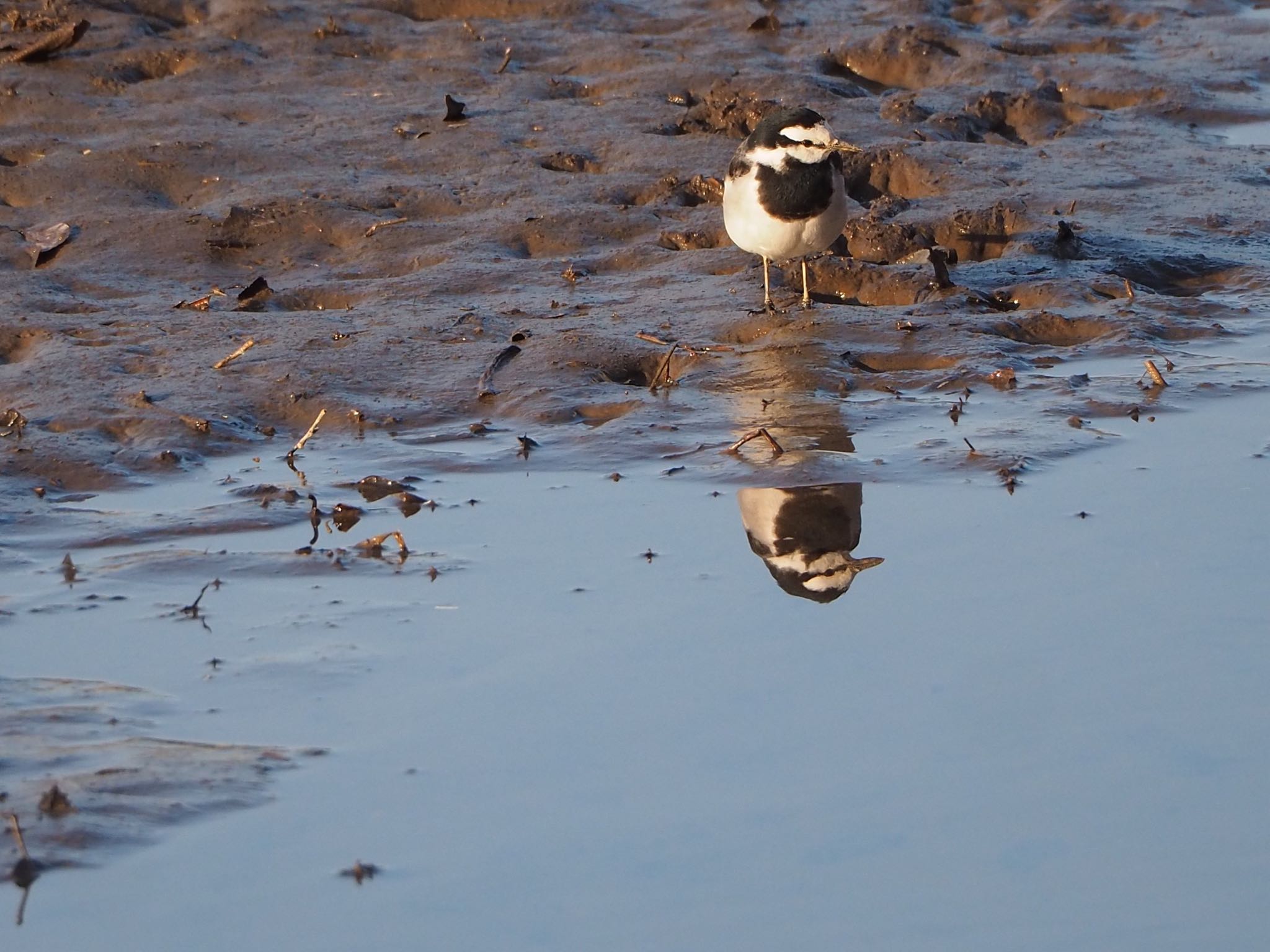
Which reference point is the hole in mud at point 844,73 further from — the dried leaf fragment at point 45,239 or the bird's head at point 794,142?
the dried leaf fragment at point 45,239

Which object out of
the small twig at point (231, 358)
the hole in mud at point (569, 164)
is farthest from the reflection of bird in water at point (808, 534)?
the hole in mud at point (569, 164)

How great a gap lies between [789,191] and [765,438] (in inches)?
68.0

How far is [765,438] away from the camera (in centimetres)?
619

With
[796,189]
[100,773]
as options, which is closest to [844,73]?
[796,189]

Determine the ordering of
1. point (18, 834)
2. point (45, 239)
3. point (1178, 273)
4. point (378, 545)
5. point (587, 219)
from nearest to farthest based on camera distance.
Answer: point (18, 834) → point (378, 545) → point (1178, 273) → point (45, 239) → point (587, 219)

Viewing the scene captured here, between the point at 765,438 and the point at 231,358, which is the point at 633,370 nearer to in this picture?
the point at 765,438

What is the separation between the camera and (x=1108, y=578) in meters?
4.92

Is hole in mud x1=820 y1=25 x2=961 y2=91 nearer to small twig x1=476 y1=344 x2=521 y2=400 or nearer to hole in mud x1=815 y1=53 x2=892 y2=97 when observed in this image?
hole in mud x1=815 y1=53 x2=892 y2=97

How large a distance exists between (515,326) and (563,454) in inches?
56.1

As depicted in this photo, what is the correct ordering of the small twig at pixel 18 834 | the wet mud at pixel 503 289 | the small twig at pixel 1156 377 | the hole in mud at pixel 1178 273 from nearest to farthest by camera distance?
the small twig at pixel 18 834 → the wet mud at pixel 503 289 → the small twig at pixel 1156 377 → the hole in mud at pixel 1178 273

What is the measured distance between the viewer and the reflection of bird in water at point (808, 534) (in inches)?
198

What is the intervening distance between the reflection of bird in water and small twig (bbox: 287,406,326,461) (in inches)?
58.0

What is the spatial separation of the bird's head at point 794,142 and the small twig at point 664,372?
1114mm

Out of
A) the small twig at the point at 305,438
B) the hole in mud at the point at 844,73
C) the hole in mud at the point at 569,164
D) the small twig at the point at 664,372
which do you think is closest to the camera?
the small twig at the point at 305,438
